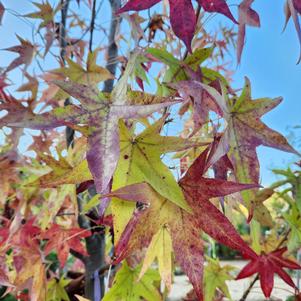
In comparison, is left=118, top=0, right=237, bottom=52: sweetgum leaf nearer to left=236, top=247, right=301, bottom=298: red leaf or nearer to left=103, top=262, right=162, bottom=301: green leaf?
left=103, top=262, right=162, bottom=301: green leaf

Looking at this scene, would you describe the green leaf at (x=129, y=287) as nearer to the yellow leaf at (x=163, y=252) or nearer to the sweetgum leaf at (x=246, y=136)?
the yellow leaf at (x=163, y=252)

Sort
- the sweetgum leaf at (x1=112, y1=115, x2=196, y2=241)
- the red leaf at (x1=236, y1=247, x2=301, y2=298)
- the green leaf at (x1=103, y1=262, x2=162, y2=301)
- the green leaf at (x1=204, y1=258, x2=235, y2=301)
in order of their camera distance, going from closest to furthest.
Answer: the sweetgum leaf at (x1=112, y1=115, x2=196, y2=241) → the green leaf at (x1=103, y1=262, x2=162, y2=301) → the red leaf at (x1=236, y1=247, x2=301, y2=298) → the green leaf at (x1=204, y1=258, x2=235, y2=301)

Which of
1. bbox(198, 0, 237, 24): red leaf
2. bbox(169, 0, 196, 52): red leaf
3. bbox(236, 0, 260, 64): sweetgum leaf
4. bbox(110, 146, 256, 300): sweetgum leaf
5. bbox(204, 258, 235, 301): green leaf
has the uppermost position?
bbox(236, 0, 260, 64): sweetgum leaf

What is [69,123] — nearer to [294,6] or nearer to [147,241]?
[147,241]

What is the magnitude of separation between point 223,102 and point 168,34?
2.19 feet

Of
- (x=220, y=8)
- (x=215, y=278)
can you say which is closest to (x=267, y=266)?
(x=215, y=278)

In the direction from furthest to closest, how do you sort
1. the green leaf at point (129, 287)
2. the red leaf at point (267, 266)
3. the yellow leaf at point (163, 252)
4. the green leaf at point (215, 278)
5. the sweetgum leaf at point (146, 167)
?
the green leaf at point (215, 278) → the red leaf at point (267, 266) → the green leaf at point (129, 287) → the yellow leaf at point (163, 252) → the sweetgum leaf at point (146, 167)

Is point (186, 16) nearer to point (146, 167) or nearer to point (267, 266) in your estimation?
point (146, 167)

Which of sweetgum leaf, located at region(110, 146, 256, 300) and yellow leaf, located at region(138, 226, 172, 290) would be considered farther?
yellow leaf, located at region(138, 226, 172, 290)

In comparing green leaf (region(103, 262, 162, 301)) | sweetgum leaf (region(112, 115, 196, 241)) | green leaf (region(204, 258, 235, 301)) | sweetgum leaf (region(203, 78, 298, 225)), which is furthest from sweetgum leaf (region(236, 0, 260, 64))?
green leaf (region(204, 258, 235, 301))

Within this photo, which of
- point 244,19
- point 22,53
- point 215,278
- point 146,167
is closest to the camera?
point 146,167

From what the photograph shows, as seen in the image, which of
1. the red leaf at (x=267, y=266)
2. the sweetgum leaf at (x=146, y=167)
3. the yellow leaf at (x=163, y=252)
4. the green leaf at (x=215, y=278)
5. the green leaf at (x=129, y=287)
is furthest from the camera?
the green leaf at (x=215, y=278)

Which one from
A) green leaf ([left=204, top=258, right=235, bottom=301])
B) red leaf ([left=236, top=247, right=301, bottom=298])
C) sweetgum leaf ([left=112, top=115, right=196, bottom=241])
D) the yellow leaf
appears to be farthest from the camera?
green leaf ([left=204, top=258, right=235, bottom=301])

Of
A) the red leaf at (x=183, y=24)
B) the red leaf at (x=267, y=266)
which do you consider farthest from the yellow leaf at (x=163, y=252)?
the red leaf at (x=267, y=266)
